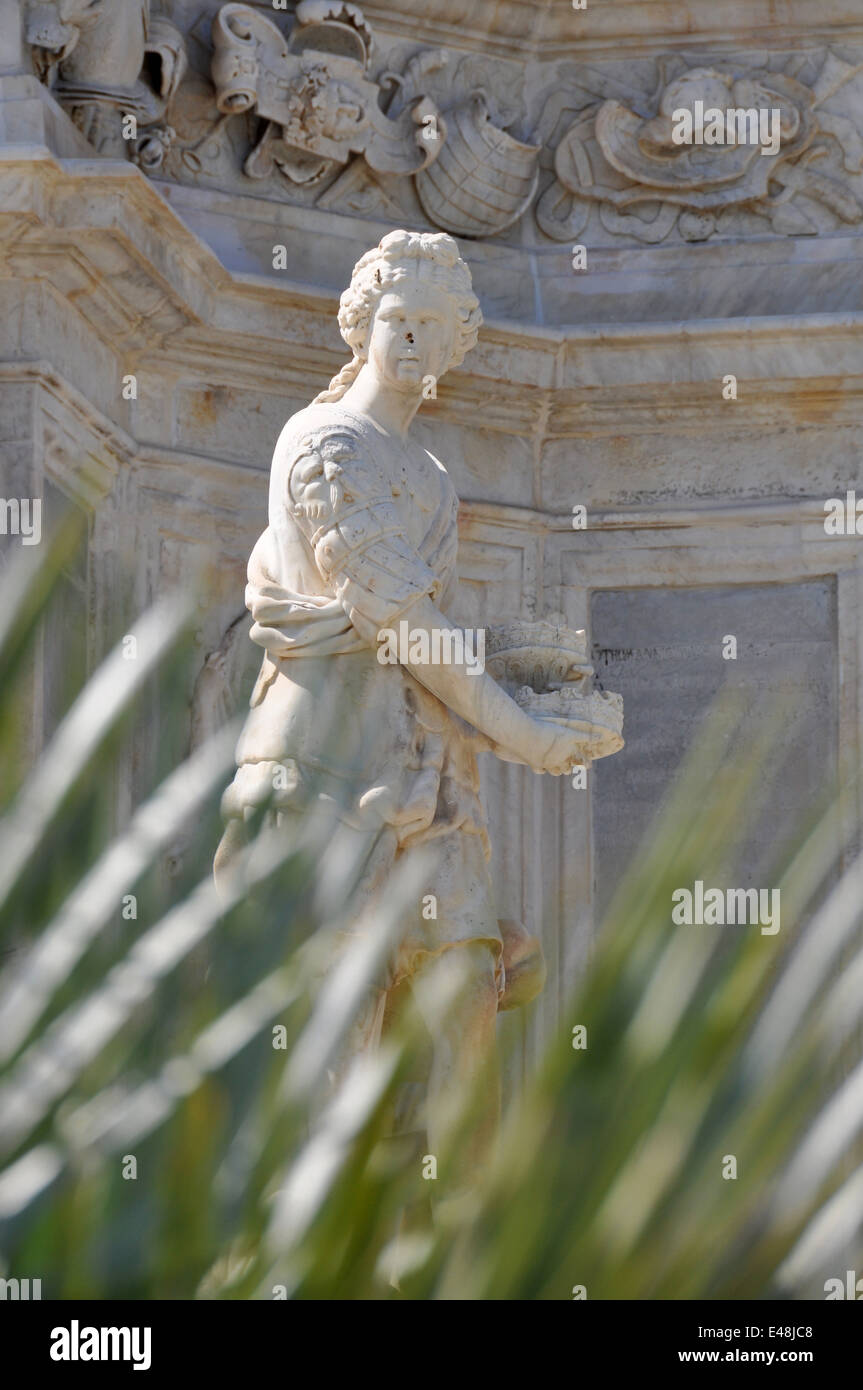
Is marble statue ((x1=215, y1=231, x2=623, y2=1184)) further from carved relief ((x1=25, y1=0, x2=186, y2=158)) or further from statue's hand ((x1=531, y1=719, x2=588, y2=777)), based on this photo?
carved relief ((x1=25, y1=0, x2=186, y2=158))

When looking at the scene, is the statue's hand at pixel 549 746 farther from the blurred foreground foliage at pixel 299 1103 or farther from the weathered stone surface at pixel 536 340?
the blurred foreground foliage at pixel 299 1103

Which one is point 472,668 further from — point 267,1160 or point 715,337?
point 267,1160

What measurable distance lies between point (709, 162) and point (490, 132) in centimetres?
57

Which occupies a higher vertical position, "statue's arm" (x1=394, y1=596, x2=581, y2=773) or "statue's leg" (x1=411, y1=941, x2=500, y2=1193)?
"statue's arm" (x1=394, y1=596, x2=581, y2=773)

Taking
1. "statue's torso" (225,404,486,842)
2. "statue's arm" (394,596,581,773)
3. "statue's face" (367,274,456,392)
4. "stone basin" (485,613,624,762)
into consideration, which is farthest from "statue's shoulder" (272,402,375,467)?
"stone basin" (485,613,624,762)

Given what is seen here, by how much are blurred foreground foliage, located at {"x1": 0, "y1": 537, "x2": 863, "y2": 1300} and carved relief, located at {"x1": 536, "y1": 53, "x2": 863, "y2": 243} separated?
219 inches

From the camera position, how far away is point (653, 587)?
6.50 metres

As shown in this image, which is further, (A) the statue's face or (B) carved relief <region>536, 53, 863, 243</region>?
(B) carved relief <region>536, 53, 863, 243</region>

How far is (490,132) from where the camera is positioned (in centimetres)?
656

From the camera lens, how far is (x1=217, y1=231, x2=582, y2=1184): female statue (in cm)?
418

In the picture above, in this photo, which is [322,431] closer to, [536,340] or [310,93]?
[536,340]

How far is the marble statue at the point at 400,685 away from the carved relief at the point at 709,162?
231 cm

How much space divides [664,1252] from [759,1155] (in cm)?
6

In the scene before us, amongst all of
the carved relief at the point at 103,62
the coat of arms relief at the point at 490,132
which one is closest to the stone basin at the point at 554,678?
the carved relief at the point at 103,62
